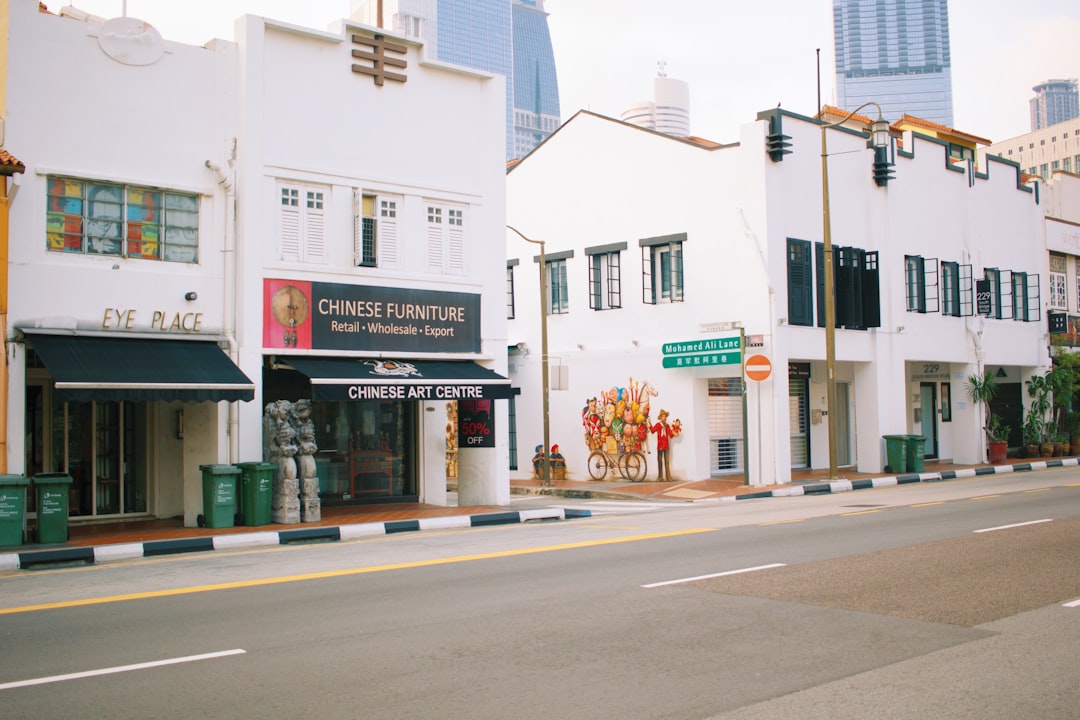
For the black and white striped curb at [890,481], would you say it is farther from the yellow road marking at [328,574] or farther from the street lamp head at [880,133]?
the yellow road marking at [328,574]

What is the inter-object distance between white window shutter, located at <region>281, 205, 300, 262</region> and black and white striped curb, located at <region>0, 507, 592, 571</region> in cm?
507

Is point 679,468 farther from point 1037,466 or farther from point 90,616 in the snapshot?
point 90,616

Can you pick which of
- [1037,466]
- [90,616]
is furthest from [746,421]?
[90,616]

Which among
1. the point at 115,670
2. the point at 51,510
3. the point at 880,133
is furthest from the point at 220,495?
the point at 880,133

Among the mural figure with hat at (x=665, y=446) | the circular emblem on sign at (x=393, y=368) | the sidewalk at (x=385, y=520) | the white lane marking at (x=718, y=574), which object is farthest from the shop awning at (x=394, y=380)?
the white lane marking at (x=718, y=574)

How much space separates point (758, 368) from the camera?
2469cm

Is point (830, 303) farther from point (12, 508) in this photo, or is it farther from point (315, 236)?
point (12, 508)

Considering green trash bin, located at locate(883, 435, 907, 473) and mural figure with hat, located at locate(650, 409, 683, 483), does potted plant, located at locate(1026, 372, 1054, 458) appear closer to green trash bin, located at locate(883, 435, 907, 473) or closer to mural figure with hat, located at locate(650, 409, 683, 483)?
green trash bin, located at locate(883, 435, 907, 473)

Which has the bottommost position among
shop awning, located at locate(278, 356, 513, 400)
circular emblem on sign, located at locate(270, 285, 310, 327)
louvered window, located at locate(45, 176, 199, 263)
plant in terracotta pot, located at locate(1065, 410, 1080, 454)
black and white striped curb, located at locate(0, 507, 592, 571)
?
black and white striped curb, located at locate(0, 507, 592, 571)

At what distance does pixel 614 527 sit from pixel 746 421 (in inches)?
373

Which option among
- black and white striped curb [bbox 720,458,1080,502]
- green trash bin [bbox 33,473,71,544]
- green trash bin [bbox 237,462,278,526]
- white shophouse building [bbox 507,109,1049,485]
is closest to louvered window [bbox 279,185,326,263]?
green trash bin [bbox 237,462,278,526]

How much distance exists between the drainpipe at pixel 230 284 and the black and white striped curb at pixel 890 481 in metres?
10.6

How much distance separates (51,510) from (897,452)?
2121 centimetres

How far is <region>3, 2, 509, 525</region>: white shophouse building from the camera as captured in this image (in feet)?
52.5
